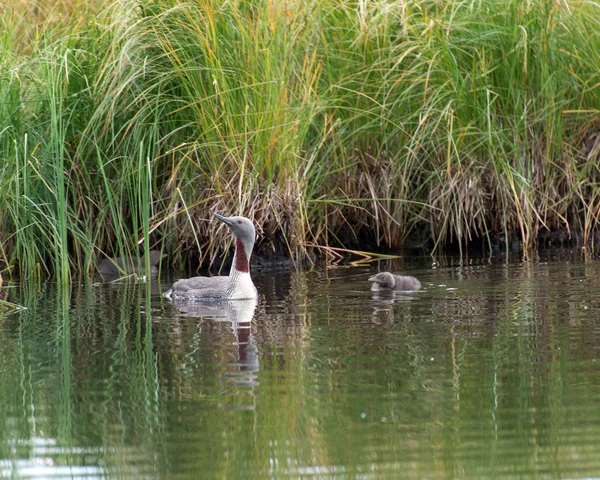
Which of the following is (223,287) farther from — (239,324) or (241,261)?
(239,324)

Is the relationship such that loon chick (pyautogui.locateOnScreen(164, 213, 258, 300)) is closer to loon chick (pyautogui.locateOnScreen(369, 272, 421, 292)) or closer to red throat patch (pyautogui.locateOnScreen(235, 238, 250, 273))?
red throat patch (pyautogui.locateOnScreen(235, 238, 250, 273))

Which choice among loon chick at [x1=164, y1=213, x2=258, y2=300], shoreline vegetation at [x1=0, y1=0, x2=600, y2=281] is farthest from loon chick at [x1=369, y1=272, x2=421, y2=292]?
shoreline vegetation at [x1=0, y1=0, x2=600, y2=281]

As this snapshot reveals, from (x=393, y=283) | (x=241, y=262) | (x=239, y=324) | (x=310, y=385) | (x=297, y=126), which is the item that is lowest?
(x=310, y=385)

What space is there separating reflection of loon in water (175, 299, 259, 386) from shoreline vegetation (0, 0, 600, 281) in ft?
4.05

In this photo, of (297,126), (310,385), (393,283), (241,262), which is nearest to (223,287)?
(241,262)

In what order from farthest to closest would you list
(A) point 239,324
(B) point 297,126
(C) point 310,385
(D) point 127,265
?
(D) point 127,265
(B) point 297,126
(A) point 239,324
(C) point 310,385

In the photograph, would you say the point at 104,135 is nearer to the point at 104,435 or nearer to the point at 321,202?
the point at 321,202

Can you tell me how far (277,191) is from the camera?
10.5m

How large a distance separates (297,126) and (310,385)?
16.3ft

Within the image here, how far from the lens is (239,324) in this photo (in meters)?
7.77

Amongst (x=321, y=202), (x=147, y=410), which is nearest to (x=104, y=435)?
(x=147, y=410)

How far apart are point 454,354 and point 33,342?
2.65m

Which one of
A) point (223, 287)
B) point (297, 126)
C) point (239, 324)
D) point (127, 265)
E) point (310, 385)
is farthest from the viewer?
point (127, 265)

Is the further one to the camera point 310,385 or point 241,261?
point 241,261
